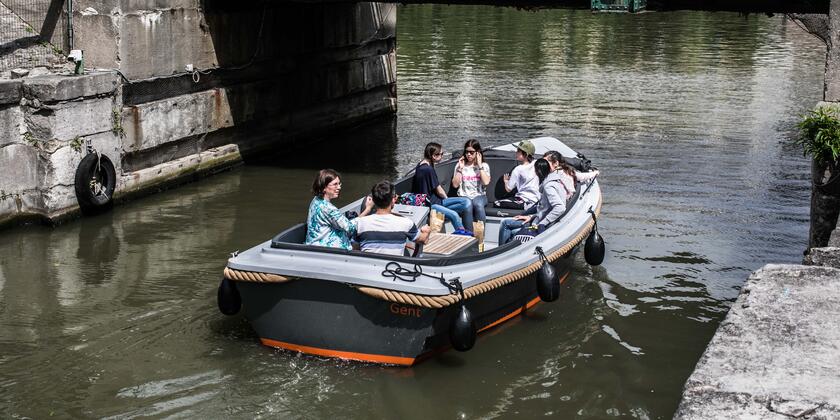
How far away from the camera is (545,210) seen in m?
10.9

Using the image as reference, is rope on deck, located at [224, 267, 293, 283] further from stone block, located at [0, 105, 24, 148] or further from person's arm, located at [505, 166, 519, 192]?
stone block, located at [0, 105, 24, 148]

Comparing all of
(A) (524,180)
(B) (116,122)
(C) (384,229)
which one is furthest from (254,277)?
(B) (116,122)

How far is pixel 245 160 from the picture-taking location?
17.6 metres

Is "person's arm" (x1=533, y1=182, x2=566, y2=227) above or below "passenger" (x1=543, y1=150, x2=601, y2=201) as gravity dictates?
below

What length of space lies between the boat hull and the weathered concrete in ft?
9.87

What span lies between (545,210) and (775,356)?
5.87 metres

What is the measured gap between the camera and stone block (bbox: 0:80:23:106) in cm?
1255

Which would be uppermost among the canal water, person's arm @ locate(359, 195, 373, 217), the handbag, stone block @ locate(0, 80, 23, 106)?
stone block @ locate(0, 80, 23, 106)

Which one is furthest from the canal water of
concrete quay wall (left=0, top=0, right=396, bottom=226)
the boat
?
concrete quay wall (left=0, top=0, right=396, bottom=226)

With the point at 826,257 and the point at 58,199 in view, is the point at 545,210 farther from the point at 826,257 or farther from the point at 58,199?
the point at 58,199

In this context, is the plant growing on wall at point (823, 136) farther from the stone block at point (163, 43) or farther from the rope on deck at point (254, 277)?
the stone block at point (163, 43)

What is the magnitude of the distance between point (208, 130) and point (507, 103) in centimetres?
923

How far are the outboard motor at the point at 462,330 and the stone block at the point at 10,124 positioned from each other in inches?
277

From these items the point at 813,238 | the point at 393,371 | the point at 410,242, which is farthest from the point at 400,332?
the point at 813,238
